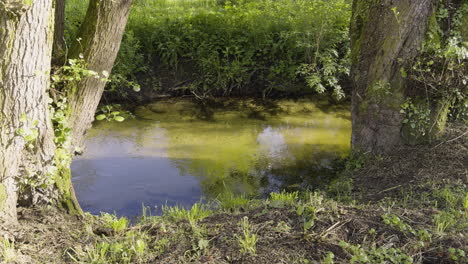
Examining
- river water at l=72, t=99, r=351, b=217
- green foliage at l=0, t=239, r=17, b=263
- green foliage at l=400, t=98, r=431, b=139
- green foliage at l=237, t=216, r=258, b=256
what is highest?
green foliage at l=400, t=98, r=431, b=139

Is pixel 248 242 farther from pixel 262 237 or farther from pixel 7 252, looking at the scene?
pixel 7 252

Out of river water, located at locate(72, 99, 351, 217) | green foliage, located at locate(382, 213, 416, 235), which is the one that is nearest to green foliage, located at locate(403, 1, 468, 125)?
river water, located at locate(72, 99, 351, 217)

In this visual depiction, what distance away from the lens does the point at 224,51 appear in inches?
370

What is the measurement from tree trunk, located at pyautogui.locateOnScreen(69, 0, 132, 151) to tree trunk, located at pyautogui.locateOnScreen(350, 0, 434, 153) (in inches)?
129

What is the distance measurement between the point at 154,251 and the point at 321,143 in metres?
5.08

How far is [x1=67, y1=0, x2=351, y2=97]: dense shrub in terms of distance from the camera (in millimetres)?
9344

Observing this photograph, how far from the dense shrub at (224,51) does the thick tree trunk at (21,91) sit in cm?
571

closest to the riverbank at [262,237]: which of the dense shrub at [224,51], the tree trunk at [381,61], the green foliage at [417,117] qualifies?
the green foliage at [417,117]

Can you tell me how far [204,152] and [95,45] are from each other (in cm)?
356

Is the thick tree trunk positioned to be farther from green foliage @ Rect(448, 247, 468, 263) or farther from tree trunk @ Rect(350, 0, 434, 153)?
tree trunk @ Rect(350, 0, 434, 153)

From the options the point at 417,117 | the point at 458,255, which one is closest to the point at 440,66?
the point at 417,117

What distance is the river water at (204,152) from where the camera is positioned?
6.09m

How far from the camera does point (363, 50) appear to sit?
579 cm

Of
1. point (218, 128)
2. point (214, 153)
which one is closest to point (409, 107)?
point (214, 153)
